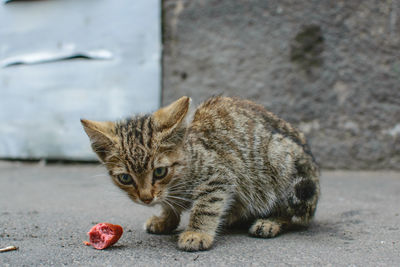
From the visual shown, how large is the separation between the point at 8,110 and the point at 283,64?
13.5 feet

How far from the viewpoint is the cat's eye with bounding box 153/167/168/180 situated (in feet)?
7.57

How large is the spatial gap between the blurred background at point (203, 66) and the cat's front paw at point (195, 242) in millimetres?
3074

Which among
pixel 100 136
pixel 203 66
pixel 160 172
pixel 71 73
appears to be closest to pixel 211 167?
pixel 160 172

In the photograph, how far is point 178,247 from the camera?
230 centimetres

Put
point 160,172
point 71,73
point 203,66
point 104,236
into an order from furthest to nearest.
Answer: point 71,73 → point 203,66 → point 160,172 → point 104,236

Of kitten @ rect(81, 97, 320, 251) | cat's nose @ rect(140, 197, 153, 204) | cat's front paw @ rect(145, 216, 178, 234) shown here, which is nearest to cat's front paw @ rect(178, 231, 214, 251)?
kitten @ rect(81, 97, 320, 251)

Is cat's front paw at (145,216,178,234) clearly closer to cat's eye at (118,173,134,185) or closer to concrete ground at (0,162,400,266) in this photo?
concrete ground at (0,162,400,266)

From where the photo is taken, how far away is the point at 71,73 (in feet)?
19.0

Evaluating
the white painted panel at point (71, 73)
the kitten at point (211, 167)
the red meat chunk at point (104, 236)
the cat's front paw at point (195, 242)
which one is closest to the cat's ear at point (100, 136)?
the kitten at point (211, 167)

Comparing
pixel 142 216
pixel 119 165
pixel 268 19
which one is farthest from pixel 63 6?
pixel 119 165

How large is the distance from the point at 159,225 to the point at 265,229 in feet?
2.34

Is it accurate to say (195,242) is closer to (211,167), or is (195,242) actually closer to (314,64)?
(211,167)

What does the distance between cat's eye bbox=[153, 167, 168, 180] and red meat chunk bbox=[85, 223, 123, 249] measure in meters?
0.36

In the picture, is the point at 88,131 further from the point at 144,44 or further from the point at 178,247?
the point at 144,44
